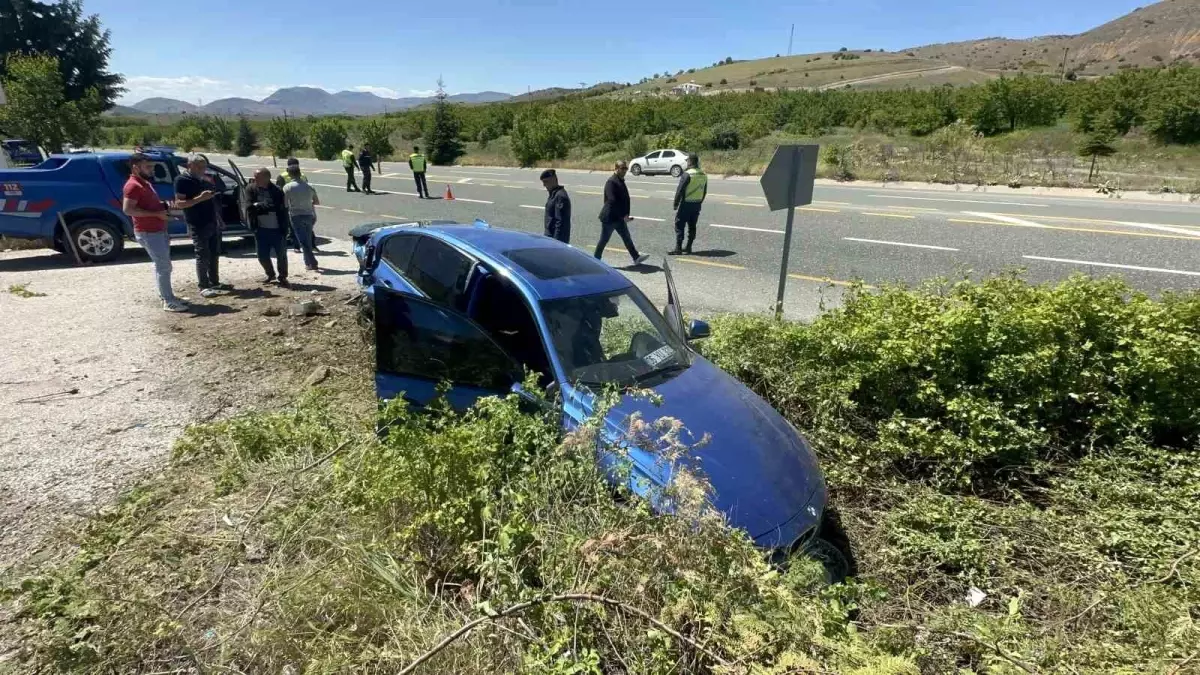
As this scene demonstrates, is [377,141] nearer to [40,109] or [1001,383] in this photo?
[40,109]

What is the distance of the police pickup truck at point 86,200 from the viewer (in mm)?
9227

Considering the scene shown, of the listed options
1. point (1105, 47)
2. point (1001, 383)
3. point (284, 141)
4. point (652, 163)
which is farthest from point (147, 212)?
point (1105, 47)

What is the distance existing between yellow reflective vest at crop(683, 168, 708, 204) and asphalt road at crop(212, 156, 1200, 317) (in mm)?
1023

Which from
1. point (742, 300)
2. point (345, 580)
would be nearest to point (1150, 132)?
point (742, 300)

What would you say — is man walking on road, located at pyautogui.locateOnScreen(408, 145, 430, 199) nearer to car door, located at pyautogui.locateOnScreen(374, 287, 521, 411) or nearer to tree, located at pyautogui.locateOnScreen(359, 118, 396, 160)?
car door, located at pyautogui.locateOnScreen(374, 287, 521, 411)

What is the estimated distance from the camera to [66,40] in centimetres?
3538

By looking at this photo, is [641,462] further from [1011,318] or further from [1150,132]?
[1150,132]

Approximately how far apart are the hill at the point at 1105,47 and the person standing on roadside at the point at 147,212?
333 ft

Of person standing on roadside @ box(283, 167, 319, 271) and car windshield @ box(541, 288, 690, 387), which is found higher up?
person standing on roadside @ box(283, 167, 319, 271)

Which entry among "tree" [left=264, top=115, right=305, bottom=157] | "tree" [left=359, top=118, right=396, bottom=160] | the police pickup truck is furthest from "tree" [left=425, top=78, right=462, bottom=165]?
the police pickup truck

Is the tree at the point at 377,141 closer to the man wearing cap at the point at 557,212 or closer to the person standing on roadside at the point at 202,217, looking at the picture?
the person standing on roadside at the point at 202,217

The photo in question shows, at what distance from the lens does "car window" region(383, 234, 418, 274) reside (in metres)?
5.02

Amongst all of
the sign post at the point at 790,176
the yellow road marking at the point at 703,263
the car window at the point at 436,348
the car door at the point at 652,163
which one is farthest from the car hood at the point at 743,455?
the car door at the point at 652,163

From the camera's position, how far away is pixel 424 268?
4.72m
